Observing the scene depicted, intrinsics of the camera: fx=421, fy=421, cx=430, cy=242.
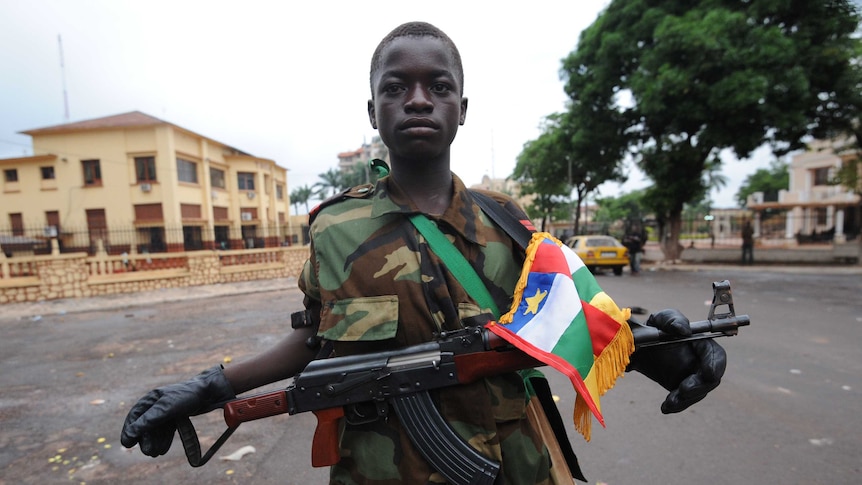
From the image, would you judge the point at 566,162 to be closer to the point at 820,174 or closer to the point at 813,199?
the point at 813,199

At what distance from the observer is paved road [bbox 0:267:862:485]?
2.61 m

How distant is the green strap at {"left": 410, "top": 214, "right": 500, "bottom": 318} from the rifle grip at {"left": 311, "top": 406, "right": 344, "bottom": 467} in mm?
469

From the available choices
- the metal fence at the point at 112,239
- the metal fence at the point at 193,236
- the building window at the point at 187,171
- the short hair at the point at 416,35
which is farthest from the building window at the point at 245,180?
the short hair at the point at 416,35

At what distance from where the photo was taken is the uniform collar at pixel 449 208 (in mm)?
1124

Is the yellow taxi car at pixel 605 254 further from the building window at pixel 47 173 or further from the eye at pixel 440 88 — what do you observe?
the building window at pixel 47 173

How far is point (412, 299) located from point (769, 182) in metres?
65.3

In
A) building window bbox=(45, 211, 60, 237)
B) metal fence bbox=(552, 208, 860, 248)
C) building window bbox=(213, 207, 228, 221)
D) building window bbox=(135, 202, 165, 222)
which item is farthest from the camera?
building window bbox=(213, 207, 228, 221)

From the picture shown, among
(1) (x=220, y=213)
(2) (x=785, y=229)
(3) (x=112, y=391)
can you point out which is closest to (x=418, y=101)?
(3) (x=112, y=391)

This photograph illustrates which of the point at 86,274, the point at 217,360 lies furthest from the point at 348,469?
the point at 86,274

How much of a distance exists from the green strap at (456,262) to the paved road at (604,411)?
2019 mm

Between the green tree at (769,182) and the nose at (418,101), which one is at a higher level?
the green tree at (769,182)

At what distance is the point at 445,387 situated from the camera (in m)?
1.07

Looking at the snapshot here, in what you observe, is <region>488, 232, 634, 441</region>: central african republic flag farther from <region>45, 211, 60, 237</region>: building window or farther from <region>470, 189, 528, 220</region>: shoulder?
<region>45, 211, 60, 237</region>: building window

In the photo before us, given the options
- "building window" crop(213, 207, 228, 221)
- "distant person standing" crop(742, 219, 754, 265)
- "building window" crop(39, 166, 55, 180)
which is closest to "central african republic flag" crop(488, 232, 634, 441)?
"distant person standing" crop(742, 219, 754, 265)
